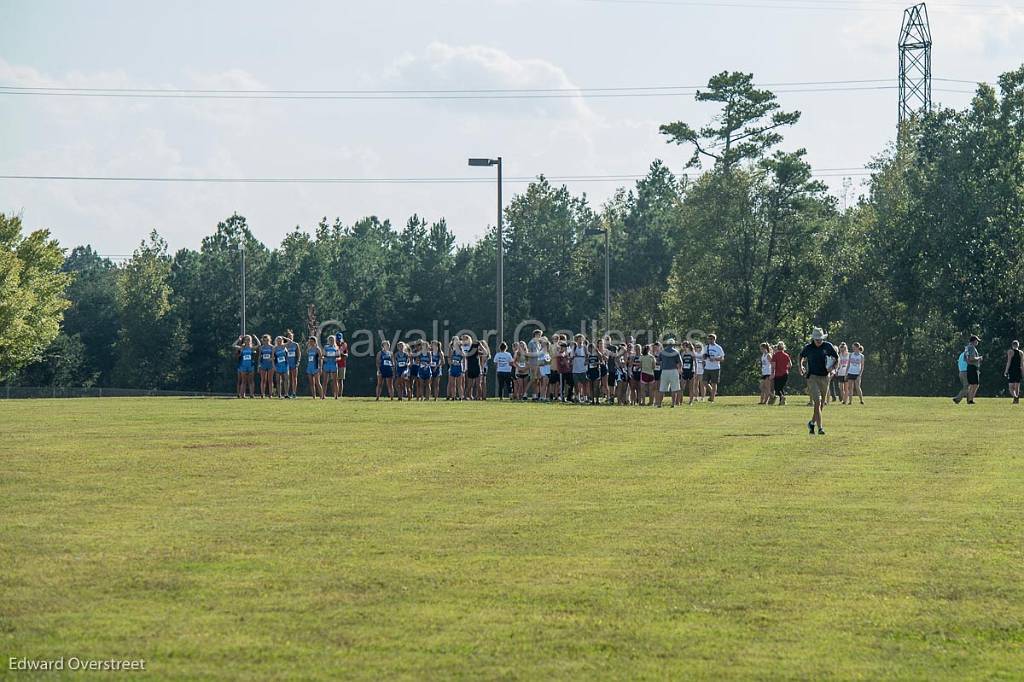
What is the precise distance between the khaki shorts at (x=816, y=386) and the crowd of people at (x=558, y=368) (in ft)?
36.1

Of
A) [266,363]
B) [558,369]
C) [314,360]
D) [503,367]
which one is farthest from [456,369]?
[266,363]

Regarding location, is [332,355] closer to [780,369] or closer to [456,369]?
[456,369]

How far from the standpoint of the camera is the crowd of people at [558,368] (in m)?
37.0

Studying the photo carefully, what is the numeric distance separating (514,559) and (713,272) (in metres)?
65.9

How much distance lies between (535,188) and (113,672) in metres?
99.4

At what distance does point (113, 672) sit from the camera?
7555 mm

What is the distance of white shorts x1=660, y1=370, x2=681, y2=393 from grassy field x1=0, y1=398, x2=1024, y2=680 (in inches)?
491

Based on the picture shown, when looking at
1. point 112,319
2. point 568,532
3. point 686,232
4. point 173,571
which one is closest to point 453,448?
point 568,532

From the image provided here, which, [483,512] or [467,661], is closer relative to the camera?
[467,661]

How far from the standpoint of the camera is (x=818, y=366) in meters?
24.5

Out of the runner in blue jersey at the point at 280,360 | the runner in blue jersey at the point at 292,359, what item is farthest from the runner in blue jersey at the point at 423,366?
the runner in blue jersey at the point at 280,360

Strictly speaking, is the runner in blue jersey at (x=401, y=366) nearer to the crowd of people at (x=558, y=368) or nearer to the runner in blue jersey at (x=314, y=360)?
the crowd of people at (x=558, y=368)

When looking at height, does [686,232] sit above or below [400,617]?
above

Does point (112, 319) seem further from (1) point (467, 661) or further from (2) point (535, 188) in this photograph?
(1) point (467, 661)
